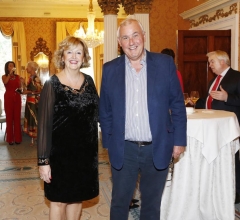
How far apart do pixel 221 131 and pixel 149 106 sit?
115 cm

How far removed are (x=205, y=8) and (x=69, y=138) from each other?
502cm

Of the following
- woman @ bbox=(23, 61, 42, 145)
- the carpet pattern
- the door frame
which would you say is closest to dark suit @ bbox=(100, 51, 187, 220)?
the carpet pattern

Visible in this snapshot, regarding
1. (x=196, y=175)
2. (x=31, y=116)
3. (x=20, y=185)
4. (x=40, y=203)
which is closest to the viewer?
(x=196, y=175)

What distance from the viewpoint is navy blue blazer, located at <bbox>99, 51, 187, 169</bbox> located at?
228 cm

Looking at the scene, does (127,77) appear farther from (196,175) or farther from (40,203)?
(40,203)

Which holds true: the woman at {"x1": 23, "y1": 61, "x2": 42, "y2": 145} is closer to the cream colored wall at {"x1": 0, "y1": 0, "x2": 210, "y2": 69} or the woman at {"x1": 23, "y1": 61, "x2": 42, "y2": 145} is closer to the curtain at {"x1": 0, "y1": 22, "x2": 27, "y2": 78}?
the cream colored wall at {"x1": 0, "y1": 0, "x2": 210, "y2": 69}

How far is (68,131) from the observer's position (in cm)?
240

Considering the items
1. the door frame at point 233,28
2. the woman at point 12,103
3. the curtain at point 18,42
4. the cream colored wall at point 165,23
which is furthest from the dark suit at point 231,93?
the curtain at point 18,42

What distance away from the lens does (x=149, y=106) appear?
227 centimetres

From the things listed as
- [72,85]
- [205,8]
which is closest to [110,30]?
[205,8]

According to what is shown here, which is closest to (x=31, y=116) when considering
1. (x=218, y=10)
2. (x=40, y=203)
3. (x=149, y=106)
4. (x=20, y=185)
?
(x=20, y=185)

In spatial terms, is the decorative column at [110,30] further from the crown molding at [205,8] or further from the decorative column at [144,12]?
the crown molding at [205,8]

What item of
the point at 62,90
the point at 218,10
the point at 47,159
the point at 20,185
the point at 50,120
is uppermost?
the point at 218,10

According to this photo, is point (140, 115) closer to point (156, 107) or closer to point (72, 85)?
point (156, 107)
